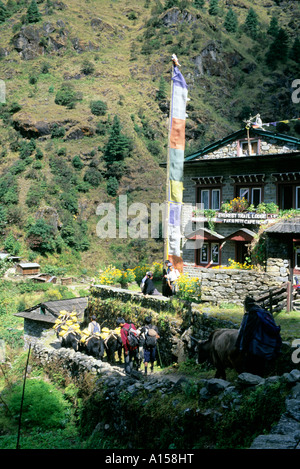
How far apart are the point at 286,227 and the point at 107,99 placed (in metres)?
72.0

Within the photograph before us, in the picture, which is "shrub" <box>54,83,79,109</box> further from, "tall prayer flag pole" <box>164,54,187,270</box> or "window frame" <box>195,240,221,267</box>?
"tall prayer flag pole" <box>164,54,187,270</box>

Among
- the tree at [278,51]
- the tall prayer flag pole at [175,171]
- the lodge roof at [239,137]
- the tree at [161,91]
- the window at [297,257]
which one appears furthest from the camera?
the tree at [278,51]

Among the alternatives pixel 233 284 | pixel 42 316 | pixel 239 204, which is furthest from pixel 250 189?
pixel 42 316

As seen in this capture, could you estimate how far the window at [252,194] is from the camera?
2261 cm

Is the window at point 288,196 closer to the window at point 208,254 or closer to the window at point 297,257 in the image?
the window at point 297,257

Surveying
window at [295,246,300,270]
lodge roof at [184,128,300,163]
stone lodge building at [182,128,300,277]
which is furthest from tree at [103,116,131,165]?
window at [295,246,300,270]

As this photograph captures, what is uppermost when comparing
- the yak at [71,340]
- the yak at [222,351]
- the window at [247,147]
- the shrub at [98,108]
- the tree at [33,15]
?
the tree at [33,15]

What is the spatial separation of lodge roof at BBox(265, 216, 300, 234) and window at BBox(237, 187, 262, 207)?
10.2 feet

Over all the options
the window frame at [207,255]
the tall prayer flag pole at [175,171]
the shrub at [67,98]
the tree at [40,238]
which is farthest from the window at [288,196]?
the shrub at [67,98]

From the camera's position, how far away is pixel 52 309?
80.5 ft

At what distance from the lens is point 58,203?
63.9m

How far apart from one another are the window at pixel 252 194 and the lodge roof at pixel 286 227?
311 centimetres

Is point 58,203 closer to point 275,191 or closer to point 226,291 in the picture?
point 275,191

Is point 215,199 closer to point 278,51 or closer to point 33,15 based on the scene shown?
point 278,51
